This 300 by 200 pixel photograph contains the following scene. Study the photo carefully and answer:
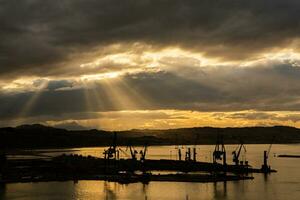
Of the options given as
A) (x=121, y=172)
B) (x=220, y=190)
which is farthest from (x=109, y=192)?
(x=121, y=172)

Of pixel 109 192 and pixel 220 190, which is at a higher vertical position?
pixel 220 190

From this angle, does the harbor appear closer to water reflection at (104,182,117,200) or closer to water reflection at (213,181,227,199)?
water reflection at (213,181,227,199)

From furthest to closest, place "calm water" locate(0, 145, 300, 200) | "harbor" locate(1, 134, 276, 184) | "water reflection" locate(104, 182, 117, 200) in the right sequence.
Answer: "harbor" locate(1, 134, 276, 184), "calm water" locate(0, 145, 300, 200), "water reflection" locate(104, 182, 117, 200)

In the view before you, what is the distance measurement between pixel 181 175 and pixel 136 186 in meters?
18.7

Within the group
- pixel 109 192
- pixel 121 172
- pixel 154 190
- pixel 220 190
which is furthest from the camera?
pixel 121 172

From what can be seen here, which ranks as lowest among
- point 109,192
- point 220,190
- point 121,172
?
point 109,192

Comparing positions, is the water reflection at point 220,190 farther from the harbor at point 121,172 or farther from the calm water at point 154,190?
the harbor at point 121,172

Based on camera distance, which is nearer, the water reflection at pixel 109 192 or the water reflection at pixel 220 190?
the water reflection at pixel 109 192

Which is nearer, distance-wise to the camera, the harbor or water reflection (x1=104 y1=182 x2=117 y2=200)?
water reflection (x1=104 y1=182 x2=117 y2=200)

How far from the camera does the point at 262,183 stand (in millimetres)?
123500

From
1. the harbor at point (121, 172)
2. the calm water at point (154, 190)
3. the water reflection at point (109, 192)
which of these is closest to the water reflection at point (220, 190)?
the calm water at point (154, 190)

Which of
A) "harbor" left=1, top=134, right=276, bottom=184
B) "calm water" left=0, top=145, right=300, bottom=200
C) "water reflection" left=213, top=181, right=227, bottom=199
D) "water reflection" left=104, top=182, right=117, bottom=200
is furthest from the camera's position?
"harbor" left=1, top=134, right=276, bottom=184

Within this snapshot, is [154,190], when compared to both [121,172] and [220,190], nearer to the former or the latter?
[220,190]

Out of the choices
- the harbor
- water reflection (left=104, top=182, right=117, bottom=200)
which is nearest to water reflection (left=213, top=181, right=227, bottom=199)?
the harbor
